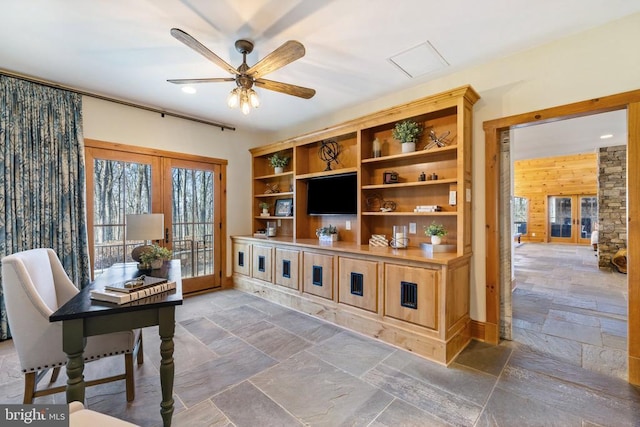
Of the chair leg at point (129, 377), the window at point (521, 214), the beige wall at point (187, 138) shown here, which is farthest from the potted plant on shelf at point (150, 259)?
the window at point (521, 214)

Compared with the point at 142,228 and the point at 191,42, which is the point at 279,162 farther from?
the point at 191,42

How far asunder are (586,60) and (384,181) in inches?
82.4

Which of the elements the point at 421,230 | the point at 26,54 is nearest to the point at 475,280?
the point at 421,230

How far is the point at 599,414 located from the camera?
189 cm

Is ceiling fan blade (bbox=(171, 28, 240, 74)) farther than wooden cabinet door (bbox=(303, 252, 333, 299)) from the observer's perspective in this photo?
No

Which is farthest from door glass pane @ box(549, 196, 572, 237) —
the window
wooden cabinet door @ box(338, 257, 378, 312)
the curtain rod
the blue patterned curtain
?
the blue patterned curtain

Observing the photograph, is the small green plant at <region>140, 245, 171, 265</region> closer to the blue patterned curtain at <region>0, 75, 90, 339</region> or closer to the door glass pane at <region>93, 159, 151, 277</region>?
the blue patterned curtain at <region>0, 75, 90, 339</region>

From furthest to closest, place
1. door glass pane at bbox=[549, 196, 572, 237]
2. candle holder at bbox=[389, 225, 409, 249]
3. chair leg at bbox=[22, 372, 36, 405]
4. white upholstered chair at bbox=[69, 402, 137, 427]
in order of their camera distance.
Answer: door glass pane at bbox=[549, 196, 572, 237] → candle holder at bbox=[389, 225, 409, 249] → chair leg at bbox=[22, 372, 36, 405] → white upholstered chair at bbox=[69, 402, 137, 427]

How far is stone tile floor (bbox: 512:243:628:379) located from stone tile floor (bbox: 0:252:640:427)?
295 millimetres

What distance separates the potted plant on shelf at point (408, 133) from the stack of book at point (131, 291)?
2799 mm

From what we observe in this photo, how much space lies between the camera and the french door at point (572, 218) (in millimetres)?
10906

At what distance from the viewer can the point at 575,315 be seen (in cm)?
367

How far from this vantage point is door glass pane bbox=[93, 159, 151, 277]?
12.3ft

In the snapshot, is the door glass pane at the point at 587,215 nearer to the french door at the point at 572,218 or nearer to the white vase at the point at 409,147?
the french door at the point at 572,218
